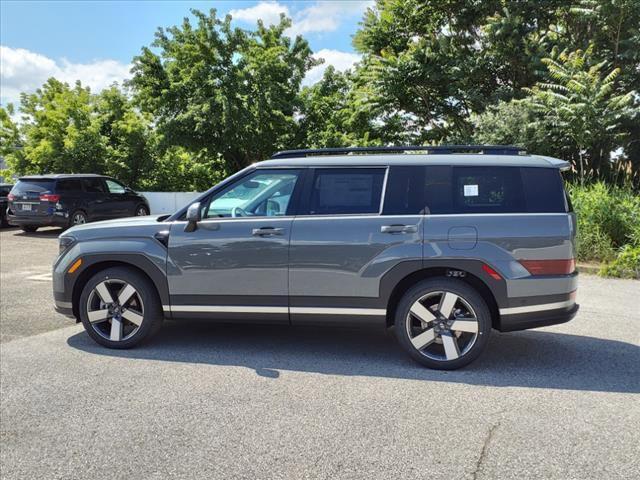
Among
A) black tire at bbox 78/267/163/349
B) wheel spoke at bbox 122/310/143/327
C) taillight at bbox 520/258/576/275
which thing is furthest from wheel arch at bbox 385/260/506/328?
wheel spoke at bbox 122/310/143/327

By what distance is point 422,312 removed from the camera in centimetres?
449

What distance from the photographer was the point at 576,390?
409 centimetres

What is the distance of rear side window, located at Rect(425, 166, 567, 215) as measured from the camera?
4438 millimetres

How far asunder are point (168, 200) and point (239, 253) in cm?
1708

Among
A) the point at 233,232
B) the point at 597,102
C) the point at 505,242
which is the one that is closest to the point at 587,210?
the point at 597,102

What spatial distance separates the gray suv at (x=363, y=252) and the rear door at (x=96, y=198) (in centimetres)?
1139

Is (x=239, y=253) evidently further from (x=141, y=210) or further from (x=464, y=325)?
(x=141, y=210)

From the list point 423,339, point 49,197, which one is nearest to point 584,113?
point 423,339

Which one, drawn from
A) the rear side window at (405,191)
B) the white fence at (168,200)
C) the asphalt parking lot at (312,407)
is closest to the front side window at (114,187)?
the white fence at (168,200)

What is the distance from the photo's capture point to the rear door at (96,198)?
51.5 feet

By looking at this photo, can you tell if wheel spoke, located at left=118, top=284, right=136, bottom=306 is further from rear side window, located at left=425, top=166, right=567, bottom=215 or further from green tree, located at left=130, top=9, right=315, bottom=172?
green tree, located at left=130, top=9, right=315, bottom=172

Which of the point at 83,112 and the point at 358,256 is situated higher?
the point at 83,112

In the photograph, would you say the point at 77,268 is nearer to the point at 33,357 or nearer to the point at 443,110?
the point at 33,357

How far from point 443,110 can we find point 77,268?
51.1 feet
